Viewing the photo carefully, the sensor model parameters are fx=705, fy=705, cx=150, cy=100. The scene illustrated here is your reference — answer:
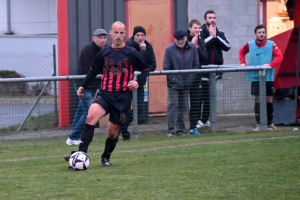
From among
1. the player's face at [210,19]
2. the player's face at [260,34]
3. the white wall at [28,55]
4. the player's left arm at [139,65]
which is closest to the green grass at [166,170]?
the player's left arm at [139,65]

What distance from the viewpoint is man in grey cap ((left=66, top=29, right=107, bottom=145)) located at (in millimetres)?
11656

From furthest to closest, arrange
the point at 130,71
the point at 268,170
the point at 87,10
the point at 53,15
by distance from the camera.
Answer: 1. the point at 53,15
2. the point at 87,10
3. the point at 130,71
4. the point at 268,170

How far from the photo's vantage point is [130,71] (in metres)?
8.68

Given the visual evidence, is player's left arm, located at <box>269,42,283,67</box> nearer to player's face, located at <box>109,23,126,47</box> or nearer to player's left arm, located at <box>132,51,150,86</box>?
player's left arm, located at <box>132,51,150,86</box>

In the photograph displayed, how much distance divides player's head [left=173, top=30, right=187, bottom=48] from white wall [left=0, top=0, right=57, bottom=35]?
22.0 meters

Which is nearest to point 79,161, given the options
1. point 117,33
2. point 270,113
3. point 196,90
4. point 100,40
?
point 117,33

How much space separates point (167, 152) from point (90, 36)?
5.79 meters

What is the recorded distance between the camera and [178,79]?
483 inches

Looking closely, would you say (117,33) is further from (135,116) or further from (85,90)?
(135,116)

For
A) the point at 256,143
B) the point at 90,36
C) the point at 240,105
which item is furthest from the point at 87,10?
the point at 256,143

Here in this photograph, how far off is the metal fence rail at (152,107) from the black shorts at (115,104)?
299 cm

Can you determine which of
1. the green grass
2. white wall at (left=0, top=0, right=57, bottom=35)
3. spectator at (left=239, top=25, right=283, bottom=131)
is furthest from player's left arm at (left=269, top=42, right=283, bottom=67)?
white wall at (left=0, top=0, right=57, bottom=35)

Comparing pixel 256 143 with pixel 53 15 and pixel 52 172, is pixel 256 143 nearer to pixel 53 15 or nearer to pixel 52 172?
pixel 52 172

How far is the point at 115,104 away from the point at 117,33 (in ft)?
2.84
